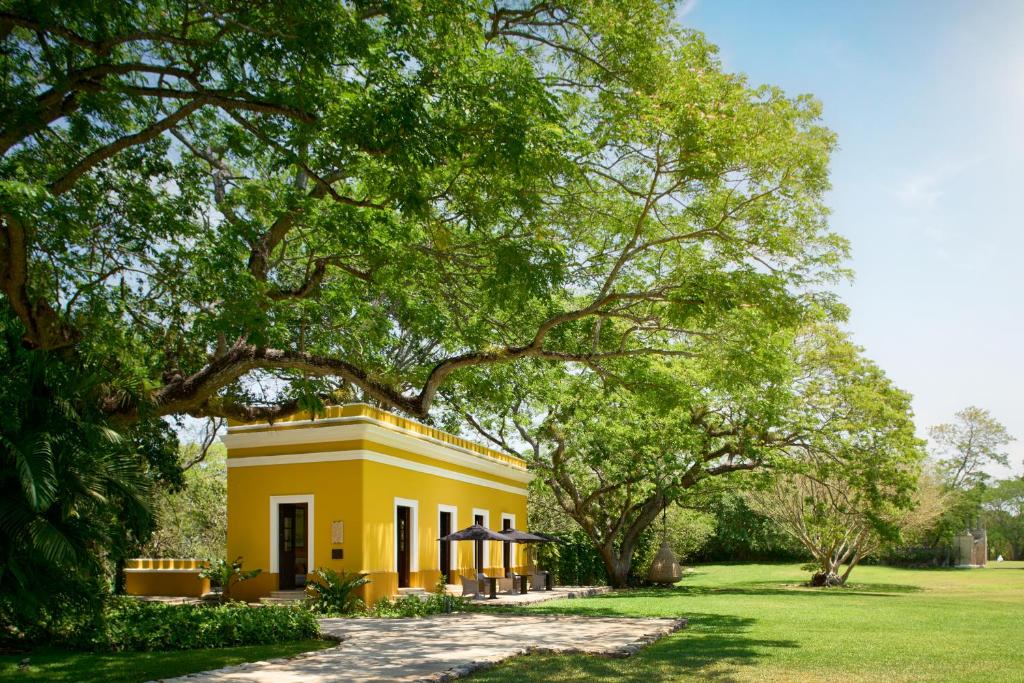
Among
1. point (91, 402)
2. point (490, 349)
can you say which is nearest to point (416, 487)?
point (490, 349)

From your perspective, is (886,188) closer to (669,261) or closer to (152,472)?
(669,261)

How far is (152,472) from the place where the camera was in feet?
59.2

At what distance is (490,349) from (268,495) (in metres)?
8.66

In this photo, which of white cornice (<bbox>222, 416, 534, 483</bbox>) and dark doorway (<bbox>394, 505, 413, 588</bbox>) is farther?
dark doorway (<bbox>394, 505, 413, 588</bbox>)

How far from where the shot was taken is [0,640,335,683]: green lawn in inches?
344

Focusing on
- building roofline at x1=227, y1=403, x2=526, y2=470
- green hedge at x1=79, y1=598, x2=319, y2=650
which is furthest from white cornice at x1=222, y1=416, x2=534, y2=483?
green hedge at x1=79, y1=598, x2=319, y2=650

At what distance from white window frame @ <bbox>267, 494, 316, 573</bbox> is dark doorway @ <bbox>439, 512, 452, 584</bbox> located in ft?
14.8

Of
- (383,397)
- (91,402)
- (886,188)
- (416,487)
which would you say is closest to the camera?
(91,402)

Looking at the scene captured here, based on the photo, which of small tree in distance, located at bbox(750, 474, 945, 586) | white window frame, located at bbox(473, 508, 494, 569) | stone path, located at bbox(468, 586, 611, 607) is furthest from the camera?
small tree in distance, located at bbox(750, 474, 945, 586)

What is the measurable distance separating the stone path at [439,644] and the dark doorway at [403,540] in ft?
12.0

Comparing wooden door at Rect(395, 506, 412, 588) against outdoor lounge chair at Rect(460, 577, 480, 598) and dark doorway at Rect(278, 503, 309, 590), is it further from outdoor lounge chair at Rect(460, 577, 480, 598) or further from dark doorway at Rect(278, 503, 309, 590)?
dark doorway at Rect(278, 503, 309, 590)

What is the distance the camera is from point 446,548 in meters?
22.7

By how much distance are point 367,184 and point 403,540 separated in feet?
40.0

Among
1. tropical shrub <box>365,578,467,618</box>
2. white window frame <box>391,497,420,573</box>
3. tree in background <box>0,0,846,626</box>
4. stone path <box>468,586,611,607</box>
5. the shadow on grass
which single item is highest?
tree in background <box>0,0,846,626</box>
